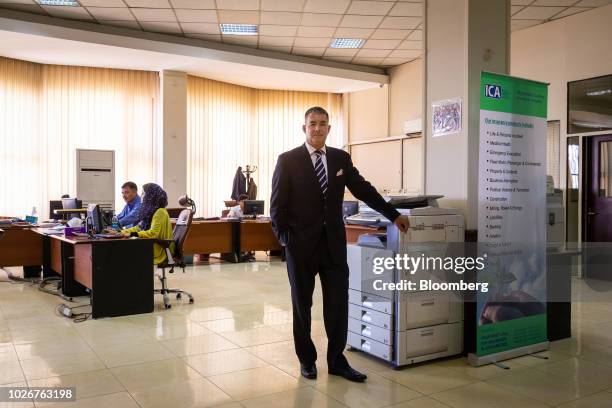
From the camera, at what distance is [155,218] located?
503cm

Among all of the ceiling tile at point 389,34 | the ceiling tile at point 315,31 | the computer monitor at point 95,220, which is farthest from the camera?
the ceiling tile at point 389,34

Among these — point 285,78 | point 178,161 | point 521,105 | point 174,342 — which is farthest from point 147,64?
point 521,105

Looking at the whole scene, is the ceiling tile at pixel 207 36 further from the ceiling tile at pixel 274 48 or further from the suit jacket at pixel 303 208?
the suit jacket at pixel 303 208

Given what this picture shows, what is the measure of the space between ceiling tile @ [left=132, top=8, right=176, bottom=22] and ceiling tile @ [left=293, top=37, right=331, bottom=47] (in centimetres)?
221

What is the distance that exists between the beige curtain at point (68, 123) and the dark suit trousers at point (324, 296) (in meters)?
7.64

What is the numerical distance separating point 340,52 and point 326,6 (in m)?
2.38

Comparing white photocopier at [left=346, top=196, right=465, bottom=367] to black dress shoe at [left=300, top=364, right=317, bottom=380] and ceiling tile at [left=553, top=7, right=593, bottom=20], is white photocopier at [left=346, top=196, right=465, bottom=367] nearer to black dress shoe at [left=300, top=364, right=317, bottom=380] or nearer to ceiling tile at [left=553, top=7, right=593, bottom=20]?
black dress shoe at [left=300, top=364, right=317, bottom=380]

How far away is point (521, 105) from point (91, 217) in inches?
158

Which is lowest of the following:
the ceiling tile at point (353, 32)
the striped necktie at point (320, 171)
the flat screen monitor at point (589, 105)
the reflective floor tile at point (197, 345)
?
the reflective floor tile at point (197, 345)

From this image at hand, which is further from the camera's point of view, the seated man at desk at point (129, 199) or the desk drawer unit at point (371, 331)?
the seated man at desk at point (129, 199)

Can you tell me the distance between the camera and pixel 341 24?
Result: 8.02m

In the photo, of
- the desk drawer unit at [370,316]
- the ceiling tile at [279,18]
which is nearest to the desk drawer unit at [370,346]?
A: the desk drawer unit at [370,316]

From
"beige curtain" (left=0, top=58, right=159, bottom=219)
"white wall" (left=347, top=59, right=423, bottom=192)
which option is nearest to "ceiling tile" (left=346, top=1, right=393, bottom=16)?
"white wall" (left=347, top=59, right=423, bottom=192)

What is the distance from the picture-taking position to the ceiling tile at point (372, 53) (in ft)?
31.3
